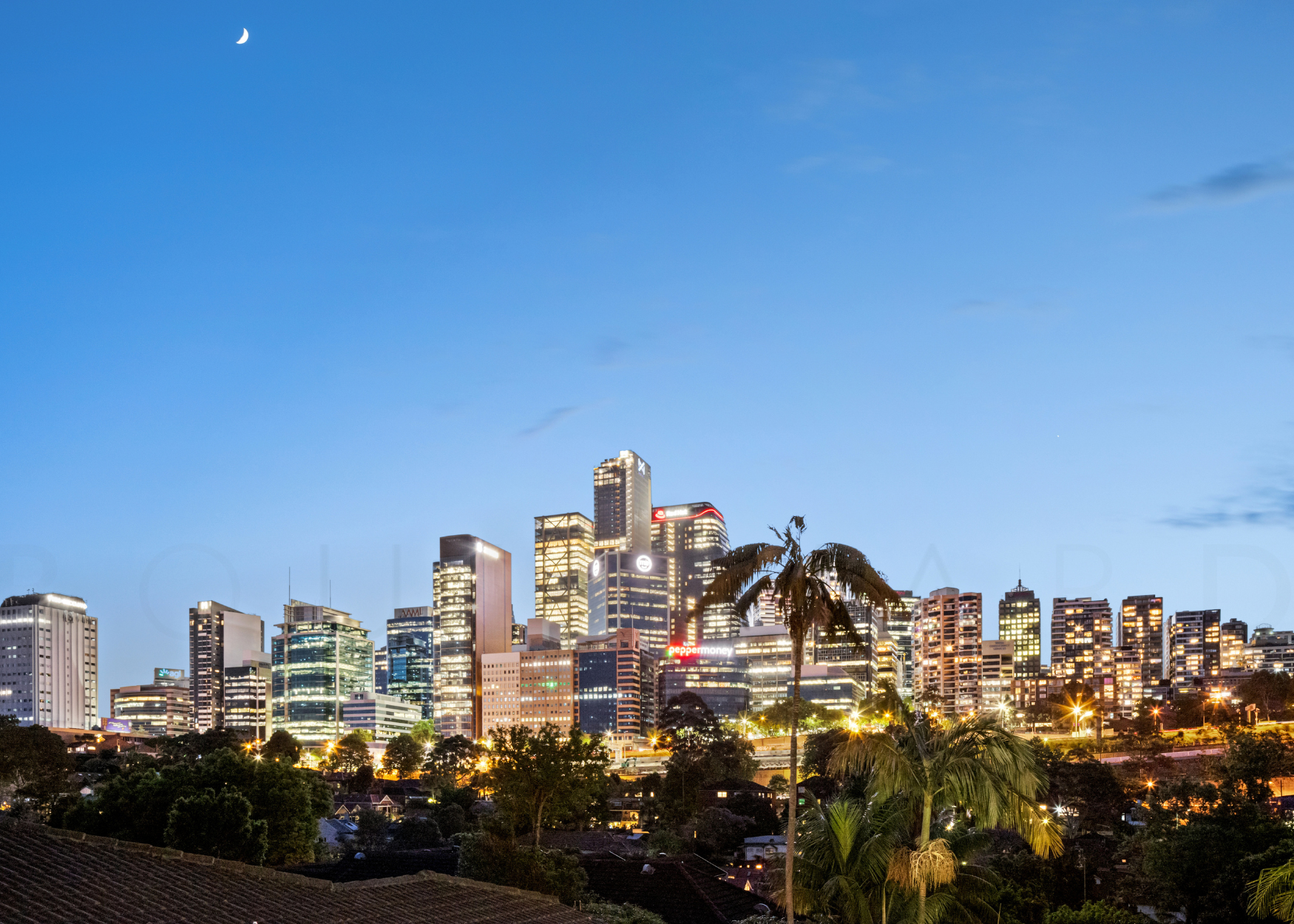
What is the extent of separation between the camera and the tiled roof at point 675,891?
99.6ft

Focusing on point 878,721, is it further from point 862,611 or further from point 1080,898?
point 1080,898

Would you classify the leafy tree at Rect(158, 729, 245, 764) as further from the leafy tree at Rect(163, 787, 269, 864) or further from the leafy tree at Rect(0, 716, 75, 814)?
the leafy tree at Rect(163, 787, 269, 864)

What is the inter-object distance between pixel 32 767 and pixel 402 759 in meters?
89.3

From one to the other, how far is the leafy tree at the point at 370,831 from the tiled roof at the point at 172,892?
3615cm

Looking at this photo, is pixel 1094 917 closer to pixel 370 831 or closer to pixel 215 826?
pixel 215 826

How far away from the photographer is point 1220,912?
83.7 feet

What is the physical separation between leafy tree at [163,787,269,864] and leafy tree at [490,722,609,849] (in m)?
8.82

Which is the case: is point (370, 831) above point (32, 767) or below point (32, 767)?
below

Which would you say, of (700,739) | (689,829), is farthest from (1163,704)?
(689,829)

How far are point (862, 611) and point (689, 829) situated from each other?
185ft

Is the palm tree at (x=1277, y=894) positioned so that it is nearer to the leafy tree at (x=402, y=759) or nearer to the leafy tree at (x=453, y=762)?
the leafy tree at (x=453, y=762)

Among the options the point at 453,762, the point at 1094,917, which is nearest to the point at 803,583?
the point at 1094,917

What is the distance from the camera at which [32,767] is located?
6800cm

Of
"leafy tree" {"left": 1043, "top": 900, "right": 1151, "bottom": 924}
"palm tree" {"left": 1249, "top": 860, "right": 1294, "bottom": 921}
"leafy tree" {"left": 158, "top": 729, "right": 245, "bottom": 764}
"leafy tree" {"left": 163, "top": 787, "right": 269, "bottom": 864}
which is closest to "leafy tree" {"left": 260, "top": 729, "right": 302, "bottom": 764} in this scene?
"leafy tree" {"left": 158, "top": 729, "right": 245, "bottom": 764}
